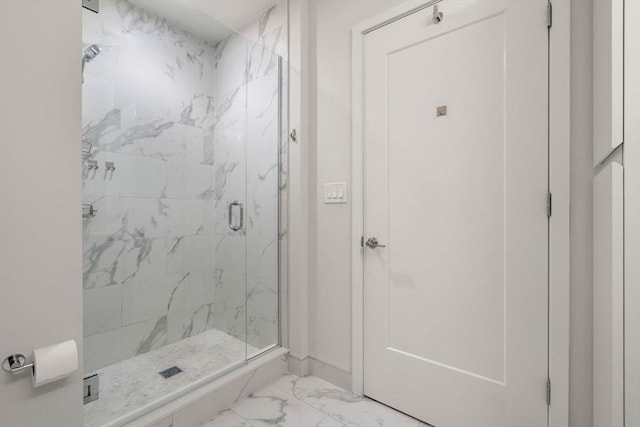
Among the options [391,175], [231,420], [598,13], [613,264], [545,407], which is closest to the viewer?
[613,264]

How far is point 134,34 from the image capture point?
1.88m

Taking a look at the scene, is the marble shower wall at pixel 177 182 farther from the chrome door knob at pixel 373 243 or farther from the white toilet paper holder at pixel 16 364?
the white toilet paper holder at pixel 16 364

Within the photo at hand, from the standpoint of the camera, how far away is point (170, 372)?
164cm

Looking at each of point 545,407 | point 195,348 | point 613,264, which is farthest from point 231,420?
point 613,264

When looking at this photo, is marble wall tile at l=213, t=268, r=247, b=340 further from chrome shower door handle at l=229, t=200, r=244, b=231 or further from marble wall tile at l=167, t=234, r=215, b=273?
chrome shower door handle at l=229, t=200, r=244, b=231

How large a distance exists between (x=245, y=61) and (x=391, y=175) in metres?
1.35

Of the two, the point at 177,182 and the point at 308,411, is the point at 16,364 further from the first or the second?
the point at 177,182

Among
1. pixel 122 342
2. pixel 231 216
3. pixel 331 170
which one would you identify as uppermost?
pixel 331 170

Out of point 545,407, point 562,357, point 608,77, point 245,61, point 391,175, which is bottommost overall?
point 545,407

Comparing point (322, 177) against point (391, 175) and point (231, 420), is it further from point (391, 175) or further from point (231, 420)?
point (231, 420)

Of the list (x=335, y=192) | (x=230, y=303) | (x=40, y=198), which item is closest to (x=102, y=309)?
(x=230, y=303)

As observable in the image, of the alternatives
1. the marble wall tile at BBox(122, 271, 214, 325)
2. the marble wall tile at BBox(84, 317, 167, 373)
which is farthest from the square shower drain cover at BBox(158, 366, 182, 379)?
the marble wall tile at BBox(122, 271, 214, 325)

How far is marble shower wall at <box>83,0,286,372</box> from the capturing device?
176cm

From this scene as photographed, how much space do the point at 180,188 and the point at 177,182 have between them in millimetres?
46
